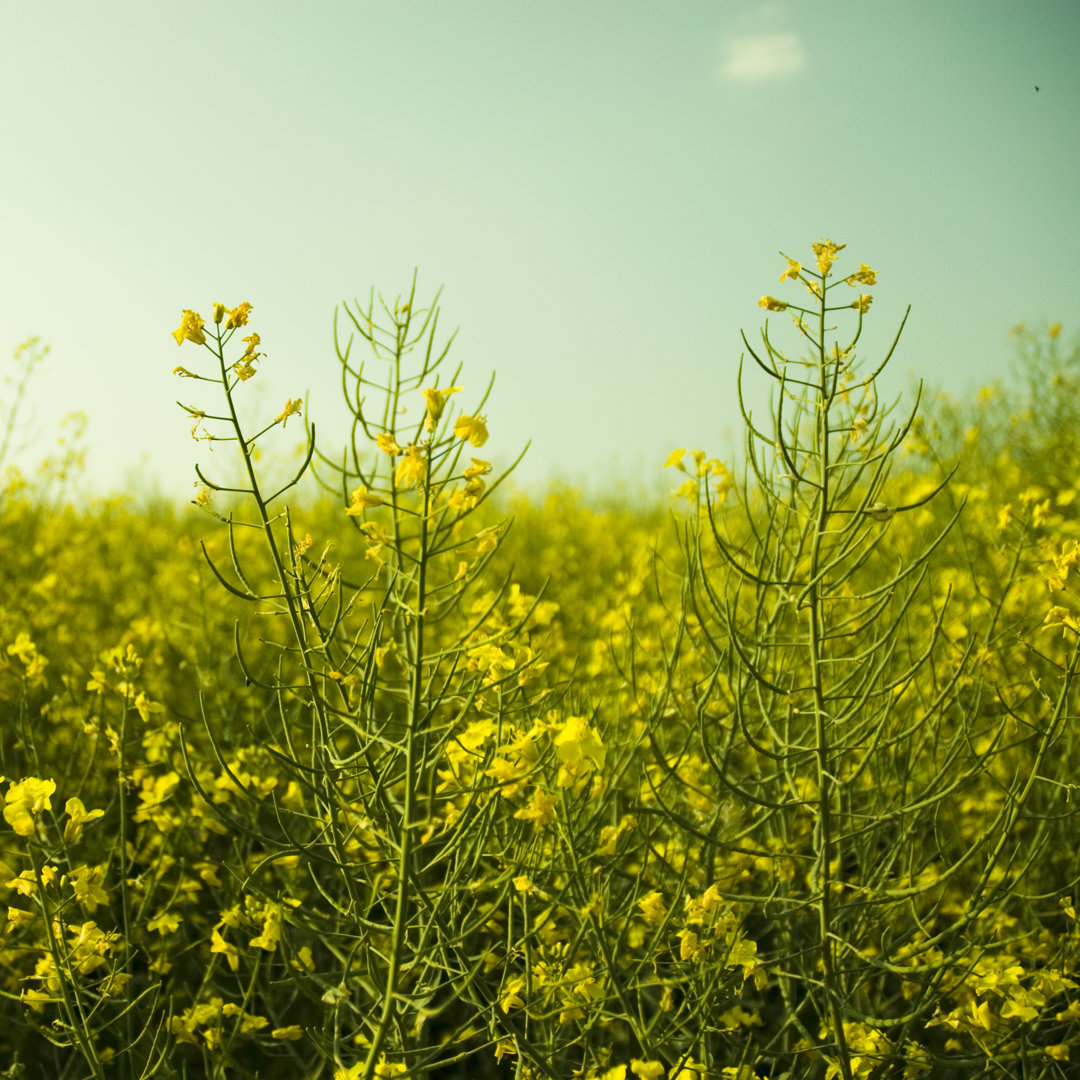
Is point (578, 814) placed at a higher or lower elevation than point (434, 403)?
lower

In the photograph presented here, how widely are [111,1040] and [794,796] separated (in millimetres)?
1880

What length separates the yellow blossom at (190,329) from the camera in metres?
1.35

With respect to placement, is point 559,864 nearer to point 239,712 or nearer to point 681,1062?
point 681,1062

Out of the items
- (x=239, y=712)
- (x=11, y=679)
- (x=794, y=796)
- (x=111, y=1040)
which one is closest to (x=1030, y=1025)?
(x=794, y=796)

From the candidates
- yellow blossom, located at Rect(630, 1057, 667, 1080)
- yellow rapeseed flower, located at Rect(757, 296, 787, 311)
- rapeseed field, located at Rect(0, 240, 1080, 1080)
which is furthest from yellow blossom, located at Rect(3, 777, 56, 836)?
yellow rapeseed flower, located at Rect(757, 296, 787, 311)

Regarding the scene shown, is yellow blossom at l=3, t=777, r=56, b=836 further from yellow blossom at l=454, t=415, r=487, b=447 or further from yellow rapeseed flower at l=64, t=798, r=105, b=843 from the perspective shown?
yellow blossom at l=454, t=415, r=487, b=447

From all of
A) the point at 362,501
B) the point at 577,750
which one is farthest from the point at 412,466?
the point at 577,750

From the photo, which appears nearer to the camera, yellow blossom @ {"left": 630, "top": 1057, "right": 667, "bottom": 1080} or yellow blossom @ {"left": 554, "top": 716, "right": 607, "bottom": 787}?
yellow blossom @ {"left": 554, "top": 716, "right": 607, "bottom": 787}

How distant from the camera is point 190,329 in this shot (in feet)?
4.45

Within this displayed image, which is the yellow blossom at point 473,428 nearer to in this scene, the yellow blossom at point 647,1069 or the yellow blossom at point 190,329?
the yellow blossom at point 190,329

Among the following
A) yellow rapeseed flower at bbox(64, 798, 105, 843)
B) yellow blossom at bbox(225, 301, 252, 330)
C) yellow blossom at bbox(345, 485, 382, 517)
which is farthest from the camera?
yellow rapeseed flower at bbox(64, 798, 105, 843)

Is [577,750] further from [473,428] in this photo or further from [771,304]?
[771,304]

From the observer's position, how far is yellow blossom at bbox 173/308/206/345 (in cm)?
135

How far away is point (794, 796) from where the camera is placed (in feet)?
5.66
